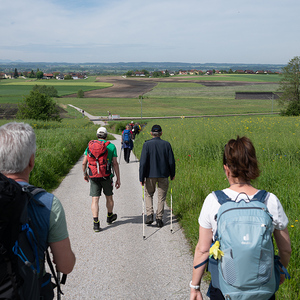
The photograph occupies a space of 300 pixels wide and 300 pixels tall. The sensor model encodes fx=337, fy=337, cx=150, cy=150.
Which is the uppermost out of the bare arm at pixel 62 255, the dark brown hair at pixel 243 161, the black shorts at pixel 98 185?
the dark brown hair at pixel 243 161

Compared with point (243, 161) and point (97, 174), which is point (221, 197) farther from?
point (97, 174)

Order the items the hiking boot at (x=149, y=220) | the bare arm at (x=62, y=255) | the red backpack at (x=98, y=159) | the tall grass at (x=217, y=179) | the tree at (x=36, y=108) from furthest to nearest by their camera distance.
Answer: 1. the tree at (x=36, y=108)
2. the hiking boot at (x=149, y=220)
3. the red backpack at (x=98, y=159)
4. the tall grass at (x=217, y=179)
5. the bare arm at (x=62, y=255)

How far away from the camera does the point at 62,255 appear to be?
7.23 ft

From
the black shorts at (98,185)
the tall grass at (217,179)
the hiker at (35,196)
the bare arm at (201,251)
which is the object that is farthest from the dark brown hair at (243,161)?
the black shorts at (98,185)

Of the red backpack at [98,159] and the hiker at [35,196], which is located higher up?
the hiker at [35,196]

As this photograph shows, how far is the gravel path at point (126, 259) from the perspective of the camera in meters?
4.10

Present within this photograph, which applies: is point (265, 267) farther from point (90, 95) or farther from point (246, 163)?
point (90, 95)

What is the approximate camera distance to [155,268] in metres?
4.66

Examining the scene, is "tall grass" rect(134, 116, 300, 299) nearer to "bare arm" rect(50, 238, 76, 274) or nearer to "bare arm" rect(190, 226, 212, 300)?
"bare arm" rect(190, 226, 212, 300)

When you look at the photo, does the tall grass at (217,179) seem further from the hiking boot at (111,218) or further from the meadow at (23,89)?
the meadow at (23,89)

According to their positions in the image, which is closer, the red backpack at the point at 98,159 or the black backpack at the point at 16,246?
the black backpack at the point at 16,246

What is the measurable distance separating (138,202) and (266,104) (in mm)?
93921

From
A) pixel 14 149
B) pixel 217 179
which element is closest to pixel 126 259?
pixel 14 149

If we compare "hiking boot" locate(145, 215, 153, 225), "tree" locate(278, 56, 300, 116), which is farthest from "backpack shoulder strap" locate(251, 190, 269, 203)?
"tree" locate(278, 56, 300, 116)
